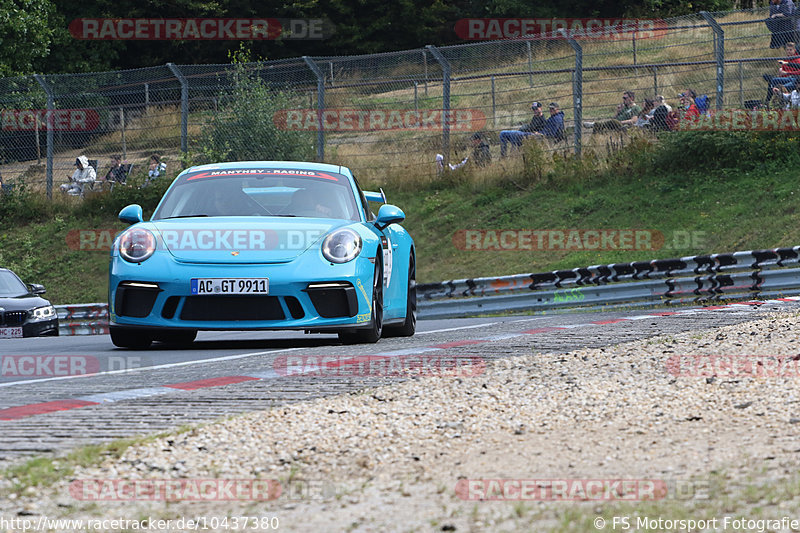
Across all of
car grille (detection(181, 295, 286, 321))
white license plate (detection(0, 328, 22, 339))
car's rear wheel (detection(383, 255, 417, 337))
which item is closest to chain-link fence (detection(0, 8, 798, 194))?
white license plate (detection(0, 328, 22, 339))

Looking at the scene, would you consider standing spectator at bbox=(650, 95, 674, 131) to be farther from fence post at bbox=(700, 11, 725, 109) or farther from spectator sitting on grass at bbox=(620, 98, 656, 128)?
fence post at bbox=(700, 11, 725, 109)

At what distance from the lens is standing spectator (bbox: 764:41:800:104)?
2039cm

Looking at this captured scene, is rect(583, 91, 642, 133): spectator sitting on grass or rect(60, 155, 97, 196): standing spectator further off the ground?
rect(583, 91, 642, 133): spectator sitting on grass

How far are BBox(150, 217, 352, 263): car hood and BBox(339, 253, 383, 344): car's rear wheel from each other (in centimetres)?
50

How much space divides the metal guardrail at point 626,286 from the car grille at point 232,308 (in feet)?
30.7

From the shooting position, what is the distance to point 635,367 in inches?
273

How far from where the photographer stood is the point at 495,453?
4422 mm

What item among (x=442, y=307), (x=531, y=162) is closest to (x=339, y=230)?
(x=442, y=307)

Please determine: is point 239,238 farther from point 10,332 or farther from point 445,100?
point 445,100

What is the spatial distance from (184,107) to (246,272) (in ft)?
56.2

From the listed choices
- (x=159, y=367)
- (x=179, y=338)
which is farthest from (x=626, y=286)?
(x=159, y=367)

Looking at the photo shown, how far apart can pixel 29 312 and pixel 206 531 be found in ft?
39.6

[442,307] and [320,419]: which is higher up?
[320,419]

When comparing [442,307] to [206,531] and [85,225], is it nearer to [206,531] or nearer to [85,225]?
[85,225]
